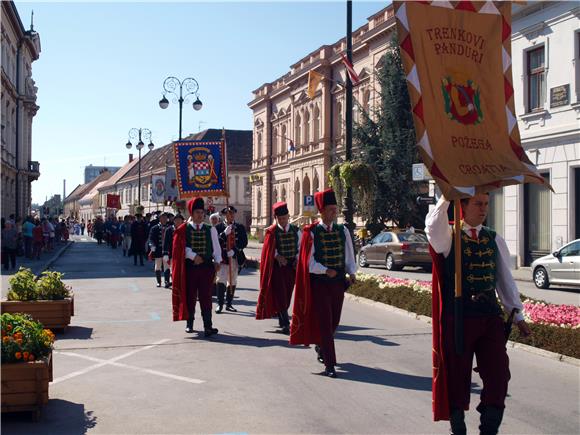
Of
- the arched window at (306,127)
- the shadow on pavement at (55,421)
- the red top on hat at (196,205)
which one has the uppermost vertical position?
the arched window at (306,127)

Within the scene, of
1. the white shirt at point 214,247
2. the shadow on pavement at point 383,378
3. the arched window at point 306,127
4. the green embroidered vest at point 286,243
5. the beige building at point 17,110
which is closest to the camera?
the shadow on pavement at point 383,378

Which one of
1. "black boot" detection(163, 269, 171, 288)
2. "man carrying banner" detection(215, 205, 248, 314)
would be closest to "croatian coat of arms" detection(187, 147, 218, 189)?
"black boot" detection(163, 269, 171, 288)

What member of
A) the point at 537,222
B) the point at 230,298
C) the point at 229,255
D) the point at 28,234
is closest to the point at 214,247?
the point at 229,255

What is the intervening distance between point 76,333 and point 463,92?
7756 mm

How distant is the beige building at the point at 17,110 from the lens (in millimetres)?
45594

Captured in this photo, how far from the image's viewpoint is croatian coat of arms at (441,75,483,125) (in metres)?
4.62

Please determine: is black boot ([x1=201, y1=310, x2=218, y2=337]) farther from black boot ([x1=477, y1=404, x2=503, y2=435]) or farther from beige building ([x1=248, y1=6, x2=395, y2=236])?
beige building ([x1=248, y1=6, x2=395, y2=236])

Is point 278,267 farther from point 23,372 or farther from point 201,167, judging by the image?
point 201,167

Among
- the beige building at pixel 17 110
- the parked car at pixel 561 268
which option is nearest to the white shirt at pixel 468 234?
the parked car at pixel 561 268

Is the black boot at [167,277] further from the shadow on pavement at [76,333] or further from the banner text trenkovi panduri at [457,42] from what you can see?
the banner text trenkovi panduri at [457,42]

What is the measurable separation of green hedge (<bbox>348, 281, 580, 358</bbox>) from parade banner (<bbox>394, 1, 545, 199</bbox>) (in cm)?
462

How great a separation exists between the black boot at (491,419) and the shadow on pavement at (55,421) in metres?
3.03

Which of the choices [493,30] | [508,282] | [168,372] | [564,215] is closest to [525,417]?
[508,282]

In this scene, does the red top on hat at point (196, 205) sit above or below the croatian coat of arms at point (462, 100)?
below
